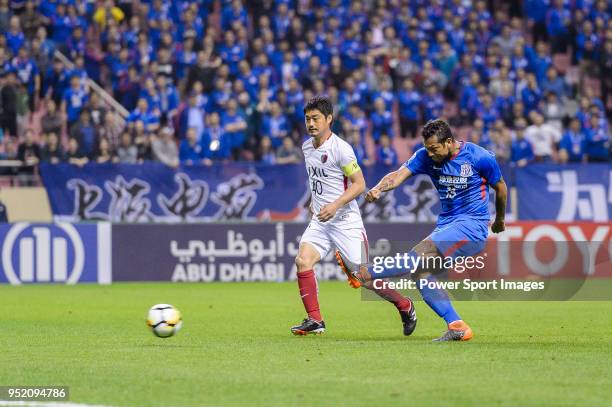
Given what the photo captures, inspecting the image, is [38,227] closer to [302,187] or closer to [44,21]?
[302,187]

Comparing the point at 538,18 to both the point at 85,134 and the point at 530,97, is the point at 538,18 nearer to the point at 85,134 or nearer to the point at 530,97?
the point at 530,97

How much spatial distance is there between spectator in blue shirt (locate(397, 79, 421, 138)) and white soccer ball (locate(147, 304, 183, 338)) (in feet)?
49.6

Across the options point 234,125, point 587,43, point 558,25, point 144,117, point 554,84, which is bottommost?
point 234,125

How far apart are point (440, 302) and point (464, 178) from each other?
1.15 m

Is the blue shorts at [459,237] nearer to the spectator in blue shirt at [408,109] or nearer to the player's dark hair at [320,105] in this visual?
the player's dark hair at [320,105]

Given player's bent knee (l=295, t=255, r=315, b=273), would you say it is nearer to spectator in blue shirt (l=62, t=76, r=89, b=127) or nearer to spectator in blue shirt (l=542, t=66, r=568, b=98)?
spectator in blue shirt (l=62, t=76, r=89, b=127)

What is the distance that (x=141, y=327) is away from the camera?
12.8 meters

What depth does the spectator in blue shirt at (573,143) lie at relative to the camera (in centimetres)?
2423

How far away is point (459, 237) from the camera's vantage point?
35.8 ft

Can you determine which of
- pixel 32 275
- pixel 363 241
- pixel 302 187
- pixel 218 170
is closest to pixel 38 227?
pixel 32 275

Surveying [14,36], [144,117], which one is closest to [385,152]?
[144,117]

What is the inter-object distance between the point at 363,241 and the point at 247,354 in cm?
244

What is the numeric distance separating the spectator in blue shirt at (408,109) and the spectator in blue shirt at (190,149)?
16.0 feet

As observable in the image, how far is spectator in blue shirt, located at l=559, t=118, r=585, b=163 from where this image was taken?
24.2 metres
